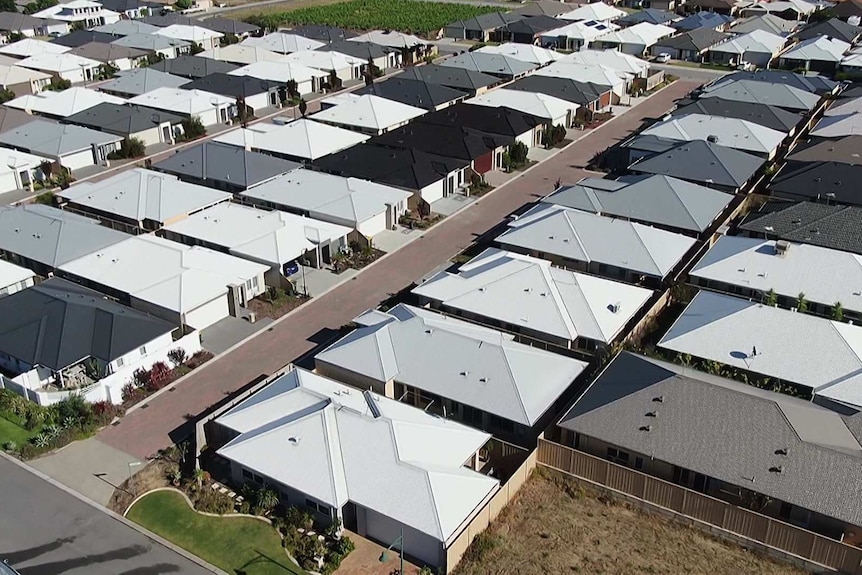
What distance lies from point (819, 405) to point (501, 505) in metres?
11.6

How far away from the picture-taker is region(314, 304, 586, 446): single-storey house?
26750 millimetres

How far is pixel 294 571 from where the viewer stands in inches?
870

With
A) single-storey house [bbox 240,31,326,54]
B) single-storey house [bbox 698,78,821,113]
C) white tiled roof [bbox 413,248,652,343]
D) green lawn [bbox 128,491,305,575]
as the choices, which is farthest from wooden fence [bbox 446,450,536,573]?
single-storey house [bbox 240,31,326,54]

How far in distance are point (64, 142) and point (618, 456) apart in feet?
141

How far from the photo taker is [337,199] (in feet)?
138

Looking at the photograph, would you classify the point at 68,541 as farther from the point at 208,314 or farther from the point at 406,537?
the point at 208,314

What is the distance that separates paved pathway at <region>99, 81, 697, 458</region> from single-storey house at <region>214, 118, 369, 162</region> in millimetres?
10796

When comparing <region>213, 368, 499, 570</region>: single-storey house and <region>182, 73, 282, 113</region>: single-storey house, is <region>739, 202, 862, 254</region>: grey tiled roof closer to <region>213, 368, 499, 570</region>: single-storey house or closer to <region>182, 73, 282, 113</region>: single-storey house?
<region>213, 368, 499, 570</region>: single-storey house

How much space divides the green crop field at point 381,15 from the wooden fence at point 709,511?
7938 centimetres

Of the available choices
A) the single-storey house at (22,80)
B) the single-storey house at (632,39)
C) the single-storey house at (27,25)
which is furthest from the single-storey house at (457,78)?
the single-storey house at (27,25)

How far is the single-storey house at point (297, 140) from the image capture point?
1976 inches

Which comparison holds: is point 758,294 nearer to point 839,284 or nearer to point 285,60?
point 839,284

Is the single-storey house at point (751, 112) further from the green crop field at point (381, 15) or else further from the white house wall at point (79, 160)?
the green crop field at point (381, 15)

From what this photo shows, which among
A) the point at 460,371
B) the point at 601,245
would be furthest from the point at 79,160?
the point at 460,371
